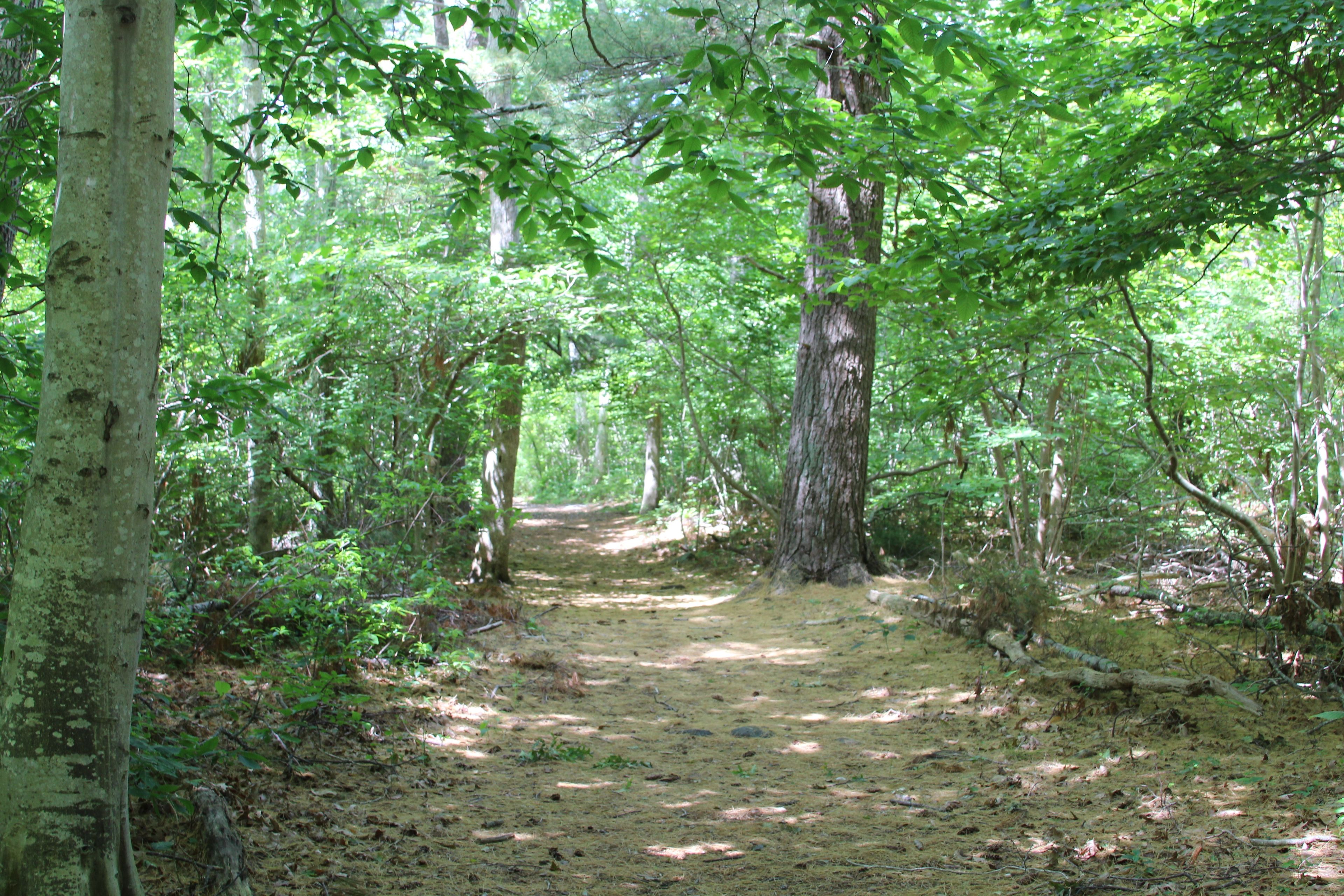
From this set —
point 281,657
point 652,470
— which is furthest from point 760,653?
point 652,470

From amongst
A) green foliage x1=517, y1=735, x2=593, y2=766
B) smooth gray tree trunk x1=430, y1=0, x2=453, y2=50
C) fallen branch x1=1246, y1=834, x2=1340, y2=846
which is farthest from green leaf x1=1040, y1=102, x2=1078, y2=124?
smooth gray tree trunk x1=430, y1=0, x2=453, y2=50

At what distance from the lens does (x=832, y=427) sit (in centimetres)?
919

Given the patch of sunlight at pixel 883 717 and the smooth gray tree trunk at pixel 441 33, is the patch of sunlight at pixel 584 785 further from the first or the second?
the smooth gray tree trunk at pixel 441 33

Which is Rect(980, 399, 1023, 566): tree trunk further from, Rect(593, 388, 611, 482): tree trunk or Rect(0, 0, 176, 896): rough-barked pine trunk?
Rect(593, 388, 611, 482): tree trunk

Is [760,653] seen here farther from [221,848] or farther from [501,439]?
[221,848]

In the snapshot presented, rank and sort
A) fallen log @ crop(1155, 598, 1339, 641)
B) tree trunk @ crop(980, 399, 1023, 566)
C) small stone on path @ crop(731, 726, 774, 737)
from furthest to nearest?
1. tree trunk @ crop(980, 399, 1023, 566)
2. small stone on path @ crop(731, 726, 774, 737)
3. fallen log @ crop(1155, 598, 1339, 641)

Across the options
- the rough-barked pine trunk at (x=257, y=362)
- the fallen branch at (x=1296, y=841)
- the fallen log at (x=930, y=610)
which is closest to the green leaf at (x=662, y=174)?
the fallen branch at (x=1296, y=841)

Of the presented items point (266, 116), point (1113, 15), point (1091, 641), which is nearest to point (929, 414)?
point (1091, 641)

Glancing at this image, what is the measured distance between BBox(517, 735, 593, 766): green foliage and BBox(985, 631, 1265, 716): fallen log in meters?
2.92

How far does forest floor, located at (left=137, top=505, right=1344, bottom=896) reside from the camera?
3043 mm

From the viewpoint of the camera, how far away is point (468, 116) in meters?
4.07

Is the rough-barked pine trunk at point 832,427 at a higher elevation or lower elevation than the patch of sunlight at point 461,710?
higher

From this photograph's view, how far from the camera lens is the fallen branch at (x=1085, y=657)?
5145mm

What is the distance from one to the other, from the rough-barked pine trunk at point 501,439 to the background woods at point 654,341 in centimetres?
6
